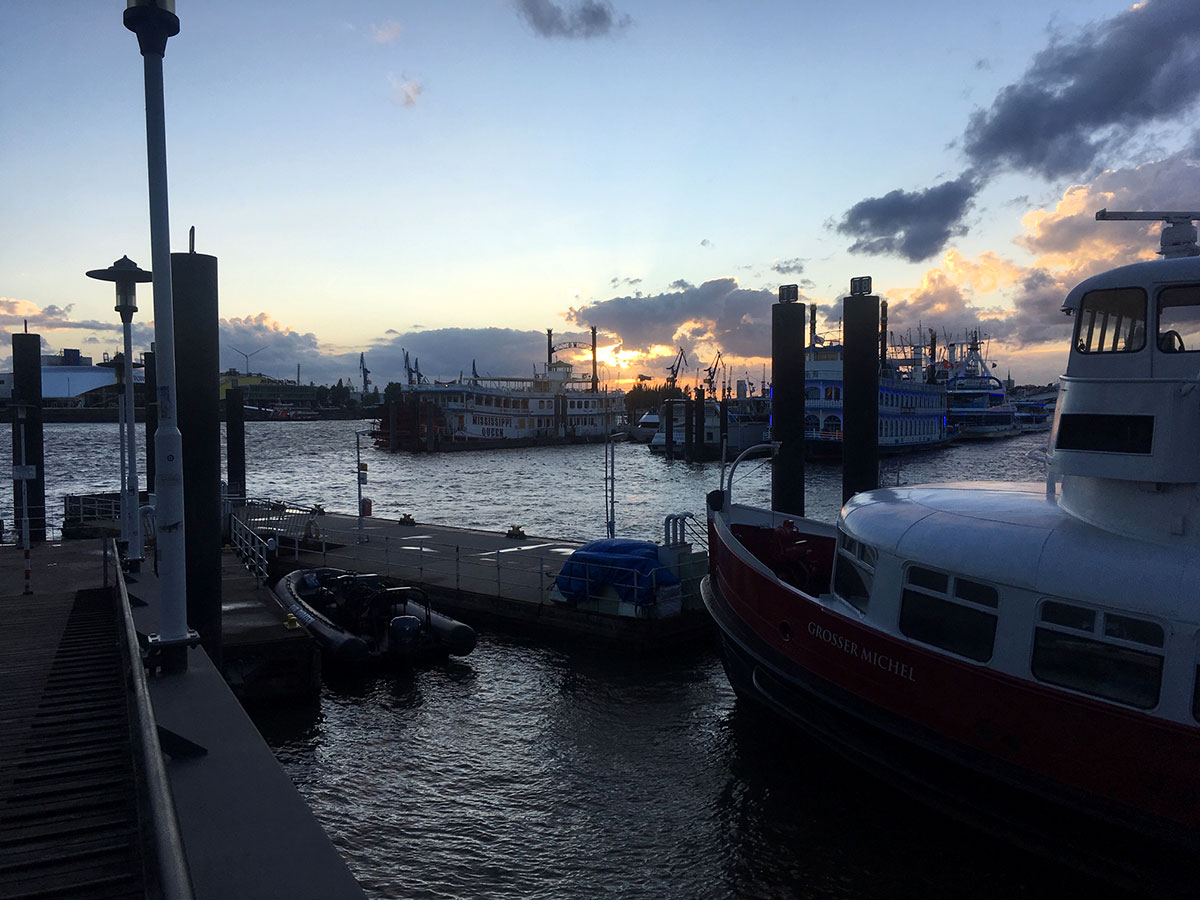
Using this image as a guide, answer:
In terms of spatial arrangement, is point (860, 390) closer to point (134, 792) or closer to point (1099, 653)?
point (1099, 653)

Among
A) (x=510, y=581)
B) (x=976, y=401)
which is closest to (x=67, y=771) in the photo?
(x=510, y=581)

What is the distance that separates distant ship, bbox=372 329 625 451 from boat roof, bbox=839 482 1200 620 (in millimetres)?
75610

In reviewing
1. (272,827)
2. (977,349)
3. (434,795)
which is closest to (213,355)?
(434,795)

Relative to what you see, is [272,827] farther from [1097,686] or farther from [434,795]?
[1097,686]

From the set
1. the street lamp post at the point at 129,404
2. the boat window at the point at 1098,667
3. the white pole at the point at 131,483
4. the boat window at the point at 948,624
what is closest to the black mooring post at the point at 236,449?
the street lamp post at the point at 129,404

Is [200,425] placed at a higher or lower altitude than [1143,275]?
lower

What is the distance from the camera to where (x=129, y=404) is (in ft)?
46.3

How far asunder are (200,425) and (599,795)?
293 inches

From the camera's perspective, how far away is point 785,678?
10.2 m

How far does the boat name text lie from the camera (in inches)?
327

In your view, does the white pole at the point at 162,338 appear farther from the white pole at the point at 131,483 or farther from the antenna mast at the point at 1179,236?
the antenna mast at the point at 1179,236

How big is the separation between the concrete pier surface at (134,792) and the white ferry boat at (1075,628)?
5972mm

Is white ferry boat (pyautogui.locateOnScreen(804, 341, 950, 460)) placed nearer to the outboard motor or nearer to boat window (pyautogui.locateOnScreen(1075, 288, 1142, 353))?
the outboard motor

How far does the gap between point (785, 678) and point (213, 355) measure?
8.99m
